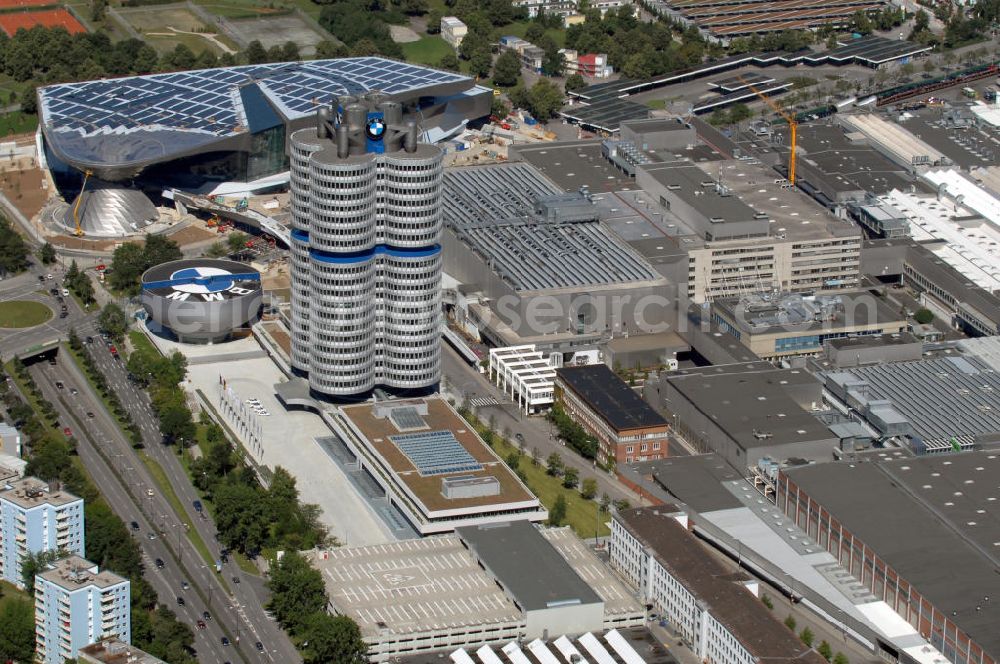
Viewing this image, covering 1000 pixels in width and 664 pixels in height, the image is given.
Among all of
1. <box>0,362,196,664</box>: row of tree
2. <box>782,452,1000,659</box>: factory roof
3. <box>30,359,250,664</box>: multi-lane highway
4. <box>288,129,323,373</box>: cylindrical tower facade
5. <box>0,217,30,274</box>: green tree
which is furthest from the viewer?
<box>0,217,30,274</box>: green tree

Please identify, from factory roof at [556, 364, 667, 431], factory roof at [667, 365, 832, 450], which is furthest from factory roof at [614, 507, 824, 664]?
factory roof at [667, 365, 832, 450]

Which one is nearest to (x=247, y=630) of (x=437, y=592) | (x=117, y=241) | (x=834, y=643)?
(x=437, y=592)

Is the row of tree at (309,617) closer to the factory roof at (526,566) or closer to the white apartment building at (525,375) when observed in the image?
the factory roof at (526,566)

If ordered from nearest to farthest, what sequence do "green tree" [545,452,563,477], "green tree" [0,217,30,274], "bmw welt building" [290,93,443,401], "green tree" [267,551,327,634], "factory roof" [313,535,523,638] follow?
"factory roof" [313,535,523,638] < "green tree" [267,551,327,634] < "bmw welt building" [290,93,443,401] < "green tree" [545,452,563,477] < "green tree" [0,217,30,274]

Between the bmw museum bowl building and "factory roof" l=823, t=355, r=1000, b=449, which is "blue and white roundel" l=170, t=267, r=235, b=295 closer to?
the bmw museum bowl building

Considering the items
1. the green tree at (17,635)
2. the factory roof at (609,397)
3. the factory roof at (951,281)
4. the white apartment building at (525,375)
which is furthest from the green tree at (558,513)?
the factory roof at (951,281)

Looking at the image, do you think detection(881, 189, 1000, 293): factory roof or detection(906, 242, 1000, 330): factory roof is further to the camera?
detection(881, 189, 1000, 293): factory roof

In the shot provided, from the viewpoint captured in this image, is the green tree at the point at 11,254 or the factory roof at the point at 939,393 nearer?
the factory roof at the point at 939,393
